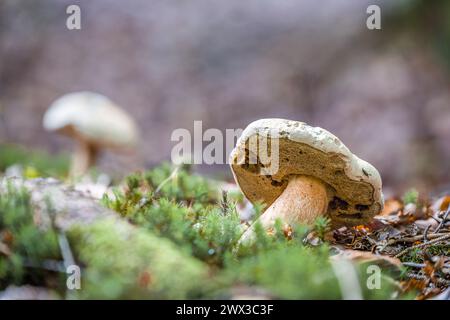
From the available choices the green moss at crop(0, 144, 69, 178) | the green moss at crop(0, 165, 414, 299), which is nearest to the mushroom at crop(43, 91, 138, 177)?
the green moss at crop(0, 144, 69, 178)

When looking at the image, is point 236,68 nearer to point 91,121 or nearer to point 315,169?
point 91,121

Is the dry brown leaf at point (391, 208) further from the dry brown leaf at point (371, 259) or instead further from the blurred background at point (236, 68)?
the blurred background at point (236, 68)

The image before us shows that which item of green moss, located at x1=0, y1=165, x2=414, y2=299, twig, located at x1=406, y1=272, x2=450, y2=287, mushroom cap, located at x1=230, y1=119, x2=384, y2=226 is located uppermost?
mushroom cap, located at x1=230, y1=119, x2=384, y2=226

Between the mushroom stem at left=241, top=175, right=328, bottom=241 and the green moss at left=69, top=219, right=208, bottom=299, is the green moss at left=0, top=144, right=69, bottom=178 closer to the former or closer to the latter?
the mushroom stem at left=241, top=175, right=328, bottom=241

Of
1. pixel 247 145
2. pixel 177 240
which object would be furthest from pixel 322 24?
pixel 177 240

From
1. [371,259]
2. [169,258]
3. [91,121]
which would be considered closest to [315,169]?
[371,259]
